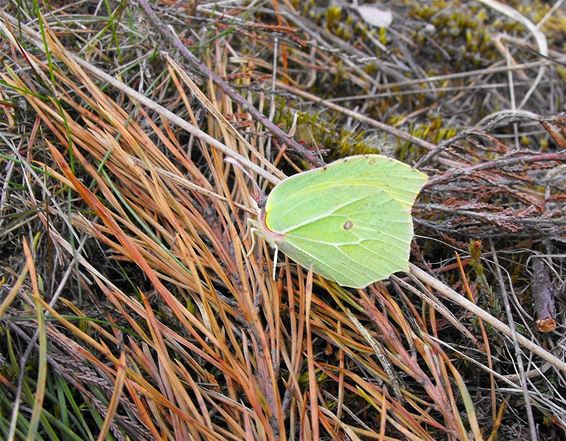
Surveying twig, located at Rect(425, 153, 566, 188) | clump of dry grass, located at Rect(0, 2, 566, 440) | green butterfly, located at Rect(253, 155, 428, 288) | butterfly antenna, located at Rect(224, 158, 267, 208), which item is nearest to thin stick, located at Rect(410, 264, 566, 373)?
clump of dry grass, located at Rect(0, 2, 566, 440)


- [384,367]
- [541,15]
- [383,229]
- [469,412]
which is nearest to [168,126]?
[383,229]

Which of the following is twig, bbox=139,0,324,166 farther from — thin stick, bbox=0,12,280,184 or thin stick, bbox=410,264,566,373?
thin stick, bbox=410,264,566,373

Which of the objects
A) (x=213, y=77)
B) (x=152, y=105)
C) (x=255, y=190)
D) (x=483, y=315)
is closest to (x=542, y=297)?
(x=483, y=315)

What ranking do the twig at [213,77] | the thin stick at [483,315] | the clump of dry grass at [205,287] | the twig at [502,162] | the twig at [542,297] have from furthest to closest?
the twig at [213,77]
the twig at [502,162]
the twig at [542,297]
the thin stick at [483,315]
the clump of dry grass at [205,287]

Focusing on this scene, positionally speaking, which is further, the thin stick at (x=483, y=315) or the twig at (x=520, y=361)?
the thin stick at (x=483, y=315)

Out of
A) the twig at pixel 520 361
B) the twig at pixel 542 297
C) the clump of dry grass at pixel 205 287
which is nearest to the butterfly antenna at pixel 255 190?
the clump of dry grass at pixel 205 287

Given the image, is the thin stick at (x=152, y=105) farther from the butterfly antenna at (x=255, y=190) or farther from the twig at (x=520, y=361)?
the twig at (x=520, y=361)

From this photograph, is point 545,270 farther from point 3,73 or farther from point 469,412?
point 3,73

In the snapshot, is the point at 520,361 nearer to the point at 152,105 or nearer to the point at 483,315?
the point at 483,315
